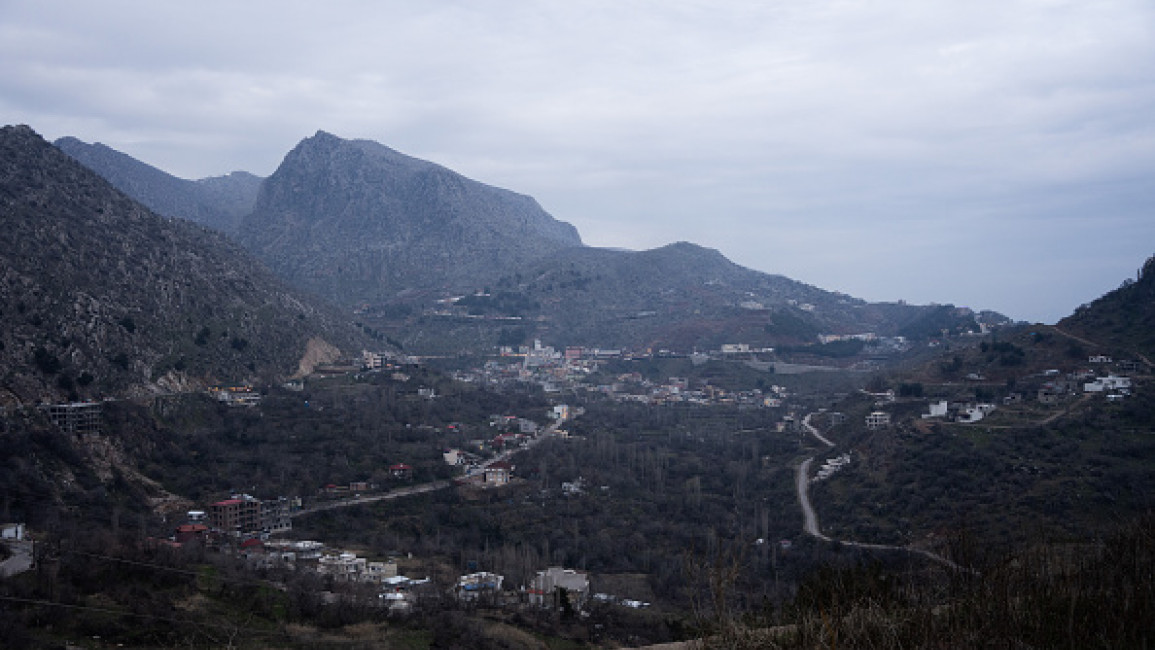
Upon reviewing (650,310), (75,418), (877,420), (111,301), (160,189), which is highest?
(160,189)

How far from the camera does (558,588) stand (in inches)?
789

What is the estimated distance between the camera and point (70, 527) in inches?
776

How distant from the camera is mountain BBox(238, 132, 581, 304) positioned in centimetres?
9731

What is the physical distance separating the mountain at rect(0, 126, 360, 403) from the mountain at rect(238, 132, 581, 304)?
40.3 m

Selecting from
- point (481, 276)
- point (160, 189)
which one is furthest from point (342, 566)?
point (160, 189)

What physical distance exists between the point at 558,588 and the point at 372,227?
94283mm

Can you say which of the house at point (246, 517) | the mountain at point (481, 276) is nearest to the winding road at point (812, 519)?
the house at point (246, 517)

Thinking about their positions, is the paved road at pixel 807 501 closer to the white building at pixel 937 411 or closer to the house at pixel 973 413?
the white building at pixel 937 411

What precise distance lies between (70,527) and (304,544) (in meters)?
6.13

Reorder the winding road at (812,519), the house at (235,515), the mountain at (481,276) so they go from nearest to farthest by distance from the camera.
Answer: the winding road at (812,519), the house at (235,515), the mountain at (481,276)

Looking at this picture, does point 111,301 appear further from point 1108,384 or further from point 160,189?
point 160,189

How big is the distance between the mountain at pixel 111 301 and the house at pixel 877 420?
31833 mm

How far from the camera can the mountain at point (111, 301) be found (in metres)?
Answer: 30.1

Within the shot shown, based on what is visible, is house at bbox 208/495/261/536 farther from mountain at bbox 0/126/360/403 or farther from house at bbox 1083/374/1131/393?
house at bbox 1083/374/1131/393
